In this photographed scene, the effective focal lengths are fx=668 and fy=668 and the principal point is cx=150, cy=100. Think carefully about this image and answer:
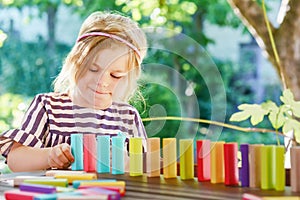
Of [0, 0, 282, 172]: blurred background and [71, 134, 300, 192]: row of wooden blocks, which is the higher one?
[0, 0, 282, 172]: blurred background

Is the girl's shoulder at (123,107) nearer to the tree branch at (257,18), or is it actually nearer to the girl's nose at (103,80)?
the girl's nose at (103,80)

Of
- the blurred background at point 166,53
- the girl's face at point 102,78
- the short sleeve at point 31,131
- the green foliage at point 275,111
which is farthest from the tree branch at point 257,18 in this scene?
the blurred background at point 166,53

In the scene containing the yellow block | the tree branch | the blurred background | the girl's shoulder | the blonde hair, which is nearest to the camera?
the yellow block

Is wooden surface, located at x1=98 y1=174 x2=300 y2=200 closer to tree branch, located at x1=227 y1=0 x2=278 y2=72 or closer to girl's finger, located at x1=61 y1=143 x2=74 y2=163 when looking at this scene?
girl's finger, located at x1=61 y1=143 x2=74 y2=163

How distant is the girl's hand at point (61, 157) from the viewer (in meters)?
1.25

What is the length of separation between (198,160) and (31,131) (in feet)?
1.53

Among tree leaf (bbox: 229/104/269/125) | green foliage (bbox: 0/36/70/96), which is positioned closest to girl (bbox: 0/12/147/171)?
tree leaf (bbox: 229/104/269/125)

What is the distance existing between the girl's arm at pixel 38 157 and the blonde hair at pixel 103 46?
206mm

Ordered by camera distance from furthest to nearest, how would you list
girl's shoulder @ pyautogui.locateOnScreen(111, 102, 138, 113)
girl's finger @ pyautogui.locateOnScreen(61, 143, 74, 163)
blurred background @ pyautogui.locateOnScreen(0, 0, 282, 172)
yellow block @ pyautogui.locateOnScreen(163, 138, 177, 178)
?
blurred background @ pyautogui.locateOnScreen(0, 0, 282, 172) < girl's shoulder @ pyautogui.locateOnScreen(111, 102, 138, 113) < girl's finger @ pyautogui.locateOnScreen(61, 143, 74, 163) < yellow block @ pyautogui.locateOnScreen(163, 138, 177, 178)

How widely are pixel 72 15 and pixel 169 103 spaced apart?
692 mm

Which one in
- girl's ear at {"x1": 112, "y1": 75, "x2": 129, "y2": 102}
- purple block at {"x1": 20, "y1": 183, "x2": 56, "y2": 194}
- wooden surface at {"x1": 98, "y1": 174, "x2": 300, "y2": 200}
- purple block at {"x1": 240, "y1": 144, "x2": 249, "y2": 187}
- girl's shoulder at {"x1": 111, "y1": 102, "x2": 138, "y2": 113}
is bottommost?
wooden surface at {"x1": 98, "y1": 174, "x2": 300, "y2": 200}

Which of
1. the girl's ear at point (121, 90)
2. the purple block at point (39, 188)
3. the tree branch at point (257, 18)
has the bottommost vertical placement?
the purple block at point (39, 188)

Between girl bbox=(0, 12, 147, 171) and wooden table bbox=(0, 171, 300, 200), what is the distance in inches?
10.3

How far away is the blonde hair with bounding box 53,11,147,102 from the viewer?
1354 mm
